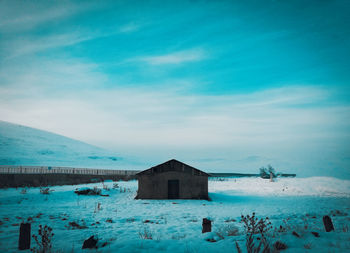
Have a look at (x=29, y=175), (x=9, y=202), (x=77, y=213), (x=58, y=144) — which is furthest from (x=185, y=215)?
(x=58, y=144)

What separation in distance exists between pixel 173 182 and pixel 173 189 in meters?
0.62

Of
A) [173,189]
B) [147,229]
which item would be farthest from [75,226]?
[173,189]

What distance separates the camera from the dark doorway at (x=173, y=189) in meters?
20.7

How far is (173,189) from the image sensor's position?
20.8 metres

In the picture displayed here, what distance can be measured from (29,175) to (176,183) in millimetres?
22109

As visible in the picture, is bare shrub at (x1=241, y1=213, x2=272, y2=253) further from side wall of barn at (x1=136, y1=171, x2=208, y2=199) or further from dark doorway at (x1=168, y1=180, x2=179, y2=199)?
dark doorway at (x1=168, y1=180, x2=179, y2=199)

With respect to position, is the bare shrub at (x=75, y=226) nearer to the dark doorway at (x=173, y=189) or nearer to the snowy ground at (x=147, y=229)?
the snowy ground at (x=147, y=229)

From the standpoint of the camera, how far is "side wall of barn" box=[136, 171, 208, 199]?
20.6 m

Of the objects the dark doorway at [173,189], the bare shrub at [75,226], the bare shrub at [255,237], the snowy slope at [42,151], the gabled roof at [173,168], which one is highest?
the snowy slope at [42,151]

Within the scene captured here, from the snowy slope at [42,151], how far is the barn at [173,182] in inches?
2555

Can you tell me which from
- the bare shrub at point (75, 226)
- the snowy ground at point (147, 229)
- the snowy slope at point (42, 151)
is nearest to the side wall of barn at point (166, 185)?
the snowy ground at point (147, 229)

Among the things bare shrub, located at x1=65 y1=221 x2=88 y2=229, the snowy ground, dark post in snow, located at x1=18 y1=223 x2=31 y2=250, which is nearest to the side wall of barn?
the snowy ground

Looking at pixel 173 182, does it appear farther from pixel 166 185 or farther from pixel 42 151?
pixel 42 151

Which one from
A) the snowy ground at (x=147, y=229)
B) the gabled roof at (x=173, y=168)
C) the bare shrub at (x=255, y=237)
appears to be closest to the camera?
the bare shrub at (x=255, y=237)
